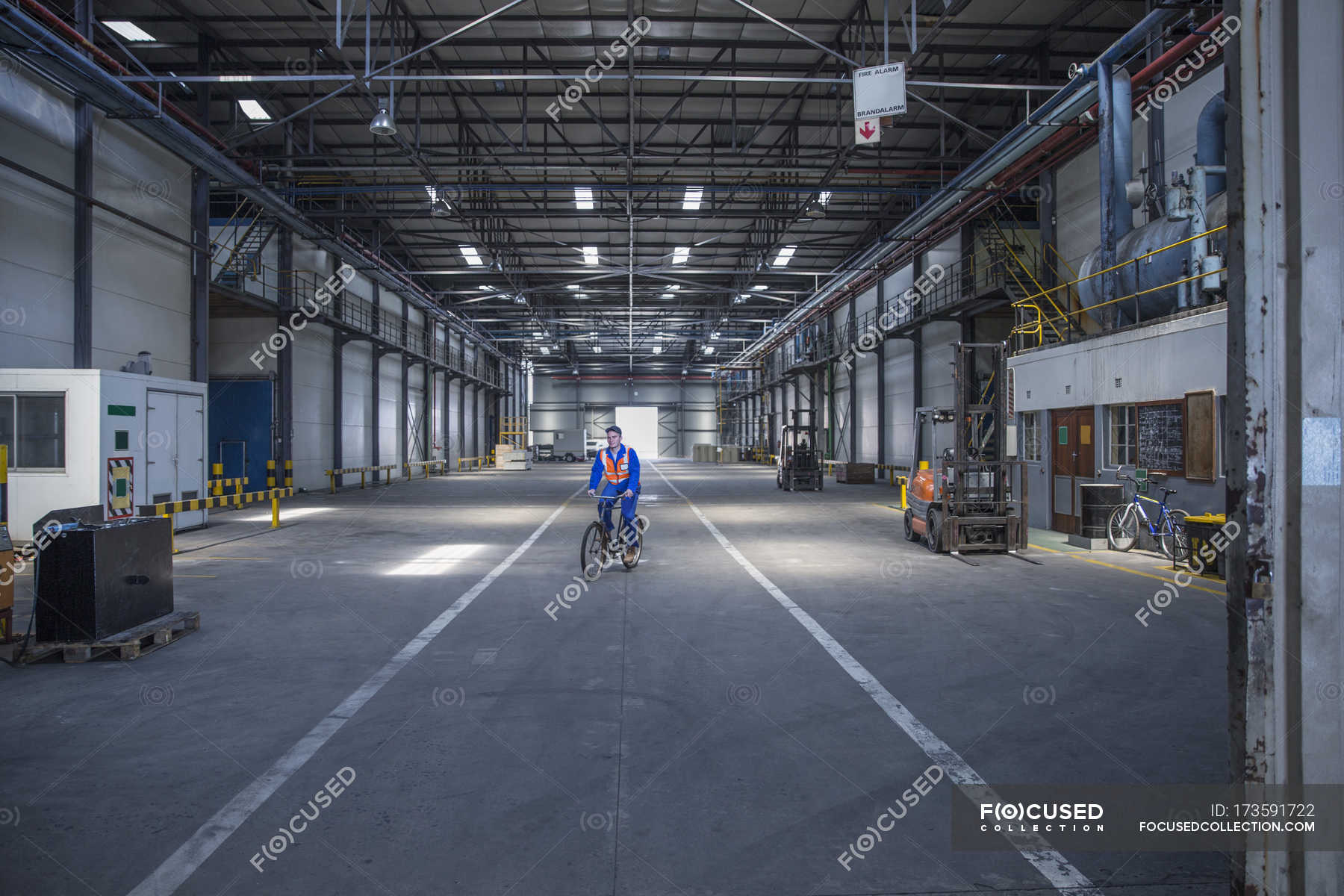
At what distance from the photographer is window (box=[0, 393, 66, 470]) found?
40.2ft

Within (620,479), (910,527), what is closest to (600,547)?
(620,479)

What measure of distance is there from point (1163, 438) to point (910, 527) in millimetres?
4299

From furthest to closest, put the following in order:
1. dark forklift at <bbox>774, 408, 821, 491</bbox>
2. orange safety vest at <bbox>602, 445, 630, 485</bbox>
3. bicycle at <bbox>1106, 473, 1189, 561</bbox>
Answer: dark forklift at <bbox>774, 408, 821, 491</bbox>
bicycle at <bbox>1106, 473, 1189, 561</bbox>
orange safety vest at <bbox>602, 445, 630, 485</bbox>

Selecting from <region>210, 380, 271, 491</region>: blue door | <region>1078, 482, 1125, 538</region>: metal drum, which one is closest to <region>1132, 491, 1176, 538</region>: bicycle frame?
<region>1078, 482, 1125, 538</region>: metal drum

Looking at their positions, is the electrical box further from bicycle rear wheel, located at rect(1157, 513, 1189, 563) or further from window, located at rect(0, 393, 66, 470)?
bicycle rear wheel, located at rect(1157, 513, 1189, 563)

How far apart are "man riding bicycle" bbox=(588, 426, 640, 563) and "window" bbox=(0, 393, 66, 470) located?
893 centimetres

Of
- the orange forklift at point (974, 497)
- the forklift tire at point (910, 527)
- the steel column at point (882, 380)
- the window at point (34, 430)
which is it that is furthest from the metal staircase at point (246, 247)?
the steel column at point (882, 380)

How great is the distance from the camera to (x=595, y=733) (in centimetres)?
486

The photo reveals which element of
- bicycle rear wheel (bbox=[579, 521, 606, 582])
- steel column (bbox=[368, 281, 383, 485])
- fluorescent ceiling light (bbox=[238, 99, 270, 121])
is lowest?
bicycle rear wheel (bbox=[579, 521, 606, 582])

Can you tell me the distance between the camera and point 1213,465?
1131 cm

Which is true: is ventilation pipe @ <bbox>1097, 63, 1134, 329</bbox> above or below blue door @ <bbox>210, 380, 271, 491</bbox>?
above

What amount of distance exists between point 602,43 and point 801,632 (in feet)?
51.1

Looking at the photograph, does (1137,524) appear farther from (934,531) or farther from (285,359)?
(285,359)

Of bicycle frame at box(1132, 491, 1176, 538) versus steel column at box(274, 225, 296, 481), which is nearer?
bicycle frame at box(1132, 491, 1176, 538)
